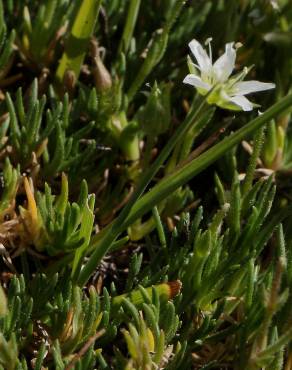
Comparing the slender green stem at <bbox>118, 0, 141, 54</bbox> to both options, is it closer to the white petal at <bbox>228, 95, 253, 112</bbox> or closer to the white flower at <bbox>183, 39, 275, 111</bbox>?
the white flower at <bbox>183, 39, 275, 111</bbox>

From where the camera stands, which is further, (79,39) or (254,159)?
(79,39)

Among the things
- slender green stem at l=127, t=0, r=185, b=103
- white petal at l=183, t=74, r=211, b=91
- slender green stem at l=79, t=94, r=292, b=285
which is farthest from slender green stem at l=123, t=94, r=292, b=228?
slender green stem at l=127, t=0, r=185, b=103

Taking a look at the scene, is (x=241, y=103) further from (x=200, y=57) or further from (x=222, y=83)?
(x=200, y=57)

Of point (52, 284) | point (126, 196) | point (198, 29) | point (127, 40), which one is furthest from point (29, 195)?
point (198, 29)

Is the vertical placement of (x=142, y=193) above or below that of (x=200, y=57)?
below

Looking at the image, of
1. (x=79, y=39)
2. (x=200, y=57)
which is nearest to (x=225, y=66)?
(x=200, y=57)

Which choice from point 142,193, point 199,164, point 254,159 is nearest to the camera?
point 199,164

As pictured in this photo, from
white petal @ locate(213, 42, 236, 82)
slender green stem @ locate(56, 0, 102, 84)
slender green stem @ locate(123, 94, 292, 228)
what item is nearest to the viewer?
slender green stem @ locate(123, 94, 292, 228)

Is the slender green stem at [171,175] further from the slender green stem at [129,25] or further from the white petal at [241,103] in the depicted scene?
the slender green stem at [129,25]

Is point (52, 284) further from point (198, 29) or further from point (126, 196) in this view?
point (198, 29)

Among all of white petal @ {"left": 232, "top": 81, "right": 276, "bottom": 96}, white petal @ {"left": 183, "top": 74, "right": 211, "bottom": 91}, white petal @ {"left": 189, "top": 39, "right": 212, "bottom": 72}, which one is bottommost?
white petal @ {"left": 232, "top": 81, "right": 276, "bottom": 96}
